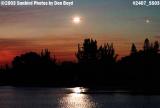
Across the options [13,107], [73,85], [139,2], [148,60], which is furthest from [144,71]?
[139,2]

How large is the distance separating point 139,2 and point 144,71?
118557 mm

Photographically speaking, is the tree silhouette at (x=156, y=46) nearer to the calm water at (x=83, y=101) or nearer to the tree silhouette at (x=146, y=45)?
the tree silhouette at (x=146, y=45)

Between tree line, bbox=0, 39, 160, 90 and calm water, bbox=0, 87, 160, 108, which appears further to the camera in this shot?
tree line, bbox=0, 39, 160, 90

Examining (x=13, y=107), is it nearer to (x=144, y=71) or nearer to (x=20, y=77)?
(x=144, y=71)

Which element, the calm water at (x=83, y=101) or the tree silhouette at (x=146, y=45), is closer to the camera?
the calm water at (x=83, y=101)

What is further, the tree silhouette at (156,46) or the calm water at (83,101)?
the tree silhouette at (156,46)

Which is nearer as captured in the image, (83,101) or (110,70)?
(83,101)

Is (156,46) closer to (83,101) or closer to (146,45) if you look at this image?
(146,45)

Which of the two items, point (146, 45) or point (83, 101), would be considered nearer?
Answer: point (83, 101)

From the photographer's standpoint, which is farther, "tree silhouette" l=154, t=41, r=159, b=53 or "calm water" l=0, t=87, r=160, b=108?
"tree silhouette" l=154, t=41, r=159, b=53

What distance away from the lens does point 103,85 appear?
176 metres

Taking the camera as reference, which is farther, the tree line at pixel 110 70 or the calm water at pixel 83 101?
the tree line at pixel 110 70

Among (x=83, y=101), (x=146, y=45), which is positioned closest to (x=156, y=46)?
(x=146, y=45)

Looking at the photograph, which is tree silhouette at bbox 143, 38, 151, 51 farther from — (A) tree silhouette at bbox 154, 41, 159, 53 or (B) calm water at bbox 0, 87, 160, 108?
(B) calm water at bbox 0, 87, 160, 108
